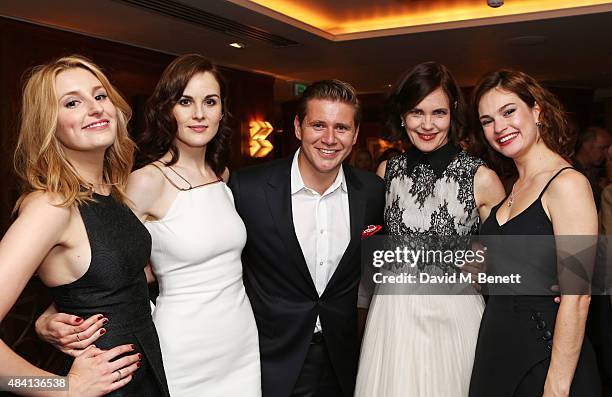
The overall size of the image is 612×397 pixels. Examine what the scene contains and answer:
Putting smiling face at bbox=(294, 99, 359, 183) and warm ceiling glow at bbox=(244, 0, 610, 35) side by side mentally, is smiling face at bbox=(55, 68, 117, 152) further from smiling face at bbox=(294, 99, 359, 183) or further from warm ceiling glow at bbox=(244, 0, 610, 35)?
warm ceiling glow at bbox=(244, 0, 610, 35)

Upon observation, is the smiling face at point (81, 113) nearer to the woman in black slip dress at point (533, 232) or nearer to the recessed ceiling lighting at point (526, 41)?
the woman in black slip dress at point (533, 232)

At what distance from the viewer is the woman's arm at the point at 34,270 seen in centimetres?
137

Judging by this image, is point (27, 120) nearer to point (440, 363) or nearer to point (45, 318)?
point (45, 318)

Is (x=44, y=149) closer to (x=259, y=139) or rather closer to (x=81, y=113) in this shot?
(x=81, y=113)

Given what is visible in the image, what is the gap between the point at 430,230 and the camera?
2.33 m

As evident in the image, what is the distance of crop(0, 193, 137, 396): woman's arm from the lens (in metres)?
1.37

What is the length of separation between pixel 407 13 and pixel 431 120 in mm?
4125

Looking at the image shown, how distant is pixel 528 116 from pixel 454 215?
499 mm

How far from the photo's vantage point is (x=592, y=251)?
5.97 feet

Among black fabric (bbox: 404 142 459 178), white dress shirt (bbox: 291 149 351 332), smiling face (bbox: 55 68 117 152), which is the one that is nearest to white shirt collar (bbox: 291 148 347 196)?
white dress shirt (bbox: 291 149 351 332)

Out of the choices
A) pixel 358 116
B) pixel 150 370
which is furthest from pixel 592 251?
pixel 150 370

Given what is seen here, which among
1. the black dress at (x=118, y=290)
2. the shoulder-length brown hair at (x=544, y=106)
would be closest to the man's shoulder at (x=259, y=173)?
the black dress at (x=118, y=290)

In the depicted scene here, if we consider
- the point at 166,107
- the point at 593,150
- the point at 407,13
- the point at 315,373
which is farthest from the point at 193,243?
the point at 407,13

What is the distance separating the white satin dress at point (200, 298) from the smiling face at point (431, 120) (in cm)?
85
